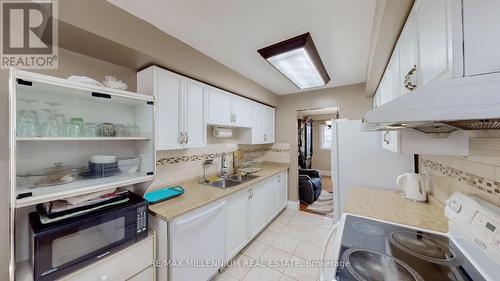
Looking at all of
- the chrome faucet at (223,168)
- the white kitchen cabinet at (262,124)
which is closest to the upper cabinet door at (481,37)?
the chrome faucet at (223,168)

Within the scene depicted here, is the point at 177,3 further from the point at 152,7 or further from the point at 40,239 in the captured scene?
the point at 40,239

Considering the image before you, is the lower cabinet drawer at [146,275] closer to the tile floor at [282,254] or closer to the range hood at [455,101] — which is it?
the tile floor at [282,254]

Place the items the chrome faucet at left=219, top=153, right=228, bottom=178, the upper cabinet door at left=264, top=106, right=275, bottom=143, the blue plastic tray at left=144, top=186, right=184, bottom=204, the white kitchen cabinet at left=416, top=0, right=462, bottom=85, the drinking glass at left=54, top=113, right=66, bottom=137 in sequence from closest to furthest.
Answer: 1. the white kitchen cabinet at left=416, top=0, right=462, bottom=85
2. the drinking glass at left=54, top=113, right=66, bottom=137
3. the blue plastic tray at left=144, top=186, right=184, bottom=204
4. the chrome faucet at left=219, top=153, right=228, bottom=178
5. the upper cabinet door at left=264, top=106, right=275, bottom=143

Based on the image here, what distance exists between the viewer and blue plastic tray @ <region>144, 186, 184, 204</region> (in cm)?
153

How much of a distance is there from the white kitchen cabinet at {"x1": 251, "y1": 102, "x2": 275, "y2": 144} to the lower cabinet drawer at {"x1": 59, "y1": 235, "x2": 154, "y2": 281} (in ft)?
6.52

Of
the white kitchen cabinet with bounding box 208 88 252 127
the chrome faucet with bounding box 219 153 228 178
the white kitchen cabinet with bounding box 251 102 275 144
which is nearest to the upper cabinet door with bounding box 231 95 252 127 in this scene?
the white kitchen cabinet with bounding box 208 88 252 127

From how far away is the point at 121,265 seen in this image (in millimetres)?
1115

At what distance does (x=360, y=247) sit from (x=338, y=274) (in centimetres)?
30

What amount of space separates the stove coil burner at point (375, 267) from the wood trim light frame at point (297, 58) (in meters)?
1.56

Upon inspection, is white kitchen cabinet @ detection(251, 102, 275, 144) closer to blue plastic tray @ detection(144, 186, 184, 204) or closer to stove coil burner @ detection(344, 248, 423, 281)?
blue plastic tray @ detection(144, 186, 184, 204)

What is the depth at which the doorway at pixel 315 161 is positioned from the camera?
11.9 feet

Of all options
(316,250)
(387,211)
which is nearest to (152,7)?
(387,211)

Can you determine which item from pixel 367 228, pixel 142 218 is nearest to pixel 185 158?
pixel 142 218

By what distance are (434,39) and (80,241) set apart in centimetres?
201
